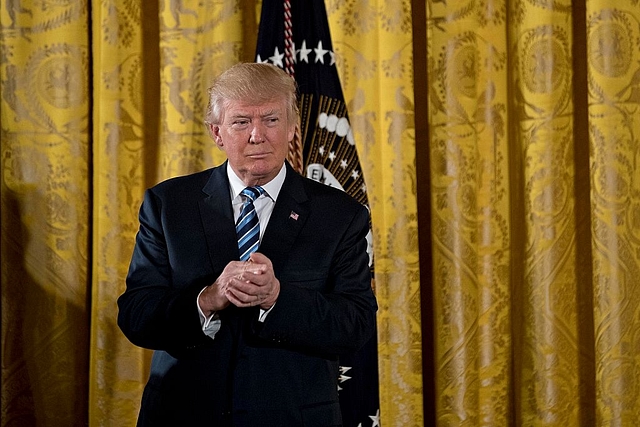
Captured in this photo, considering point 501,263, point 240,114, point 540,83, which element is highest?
point 540,83

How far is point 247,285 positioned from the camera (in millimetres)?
1405

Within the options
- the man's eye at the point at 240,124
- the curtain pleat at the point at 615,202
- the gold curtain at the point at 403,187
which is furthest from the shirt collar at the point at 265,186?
the curtain pleat at the point at 615,202

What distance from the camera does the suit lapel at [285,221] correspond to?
158 cm

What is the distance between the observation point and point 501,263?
8.60 ft

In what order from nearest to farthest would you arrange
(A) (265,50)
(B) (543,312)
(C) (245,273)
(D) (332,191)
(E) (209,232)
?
(C) (245,273) → (E) (209,232) → (D) (332,191) → (A) (265,50) → (B) (543,312)

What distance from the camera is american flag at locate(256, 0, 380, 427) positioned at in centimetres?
235

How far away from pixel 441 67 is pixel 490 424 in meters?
1.16

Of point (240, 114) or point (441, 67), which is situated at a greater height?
point (441, 67)

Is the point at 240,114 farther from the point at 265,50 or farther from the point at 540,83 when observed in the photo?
the point at 540,83

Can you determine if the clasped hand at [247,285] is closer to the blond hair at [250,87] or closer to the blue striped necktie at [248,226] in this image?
the blue striped necktie at [248,226]

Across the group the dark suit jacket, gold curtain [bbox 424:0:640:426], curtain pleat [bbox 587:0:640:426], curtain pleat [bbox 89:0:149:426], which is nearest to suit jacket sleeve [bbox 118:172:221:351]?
the dark suit jacket

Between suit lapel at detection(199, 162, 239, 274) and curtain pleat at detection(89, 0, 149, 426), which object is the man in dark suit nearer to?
suit lapel at detection(199, 162, 239, 274)

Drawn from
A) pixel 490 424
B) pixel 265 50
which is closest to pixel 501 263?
pixel 490 424

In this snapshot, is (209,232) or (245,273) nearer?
(245,273)
